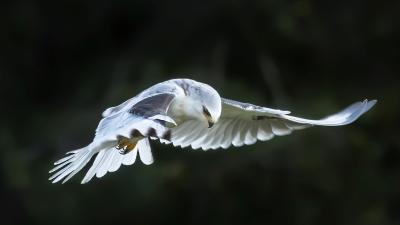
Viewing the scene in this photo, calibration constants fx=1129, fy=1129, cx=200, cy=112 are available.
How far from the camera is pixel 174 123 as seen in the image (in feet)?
12.2

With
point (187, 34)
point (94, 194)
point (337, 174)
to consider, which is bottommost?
point (94, 194)

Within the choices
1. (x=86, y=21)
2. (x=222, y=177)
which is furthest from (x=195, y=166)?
(x=86, y=21)

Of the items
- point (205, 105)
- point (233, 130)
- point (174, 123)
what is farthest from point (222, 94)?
point (174, 123)

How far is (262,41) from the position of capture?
8609mm

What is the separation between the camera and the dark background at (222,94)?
25.9 ft

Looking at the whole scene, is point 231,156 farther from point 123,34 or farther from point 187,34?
point 123,34

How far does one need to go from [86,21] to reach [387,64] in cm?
244

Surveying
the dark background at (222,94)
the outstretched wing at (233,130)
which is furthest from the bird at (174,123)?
the dark background at (222,94)

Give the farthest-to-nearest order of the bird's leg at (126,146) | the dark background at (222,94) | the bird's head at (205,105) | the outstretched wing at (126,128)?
the dark background at (222,94), the bird's head at (205,105), the bird's leg at (126,146), the outstretched wing at (126,128)

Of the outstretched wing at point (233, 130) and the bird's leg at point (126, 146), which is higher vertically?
the outstretched wing at point (233, 130)

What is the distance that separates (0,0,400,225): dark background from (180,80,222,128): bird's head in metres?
3.33

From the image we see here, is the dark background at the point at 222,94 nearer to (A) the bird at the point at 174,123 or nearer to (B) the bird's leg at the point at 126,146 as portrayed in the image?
(A) the bird at the point at 174,123

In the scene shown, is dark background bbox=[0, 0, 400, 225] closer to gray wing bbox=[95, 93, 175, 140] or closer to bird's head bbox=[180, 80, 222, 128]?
bird's head bbox=[180, 80, 222, 128]

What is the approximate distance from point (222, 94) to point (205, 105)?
342 cm
